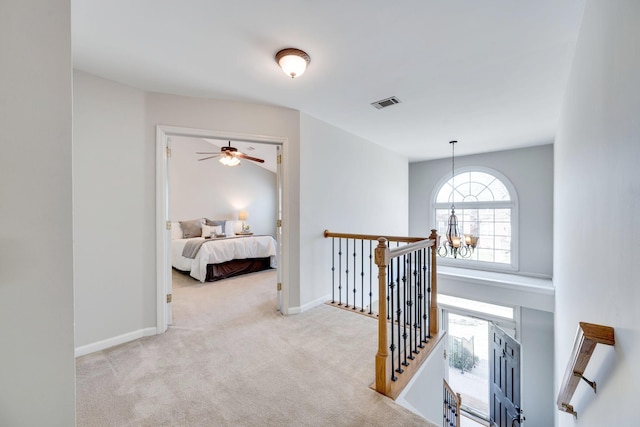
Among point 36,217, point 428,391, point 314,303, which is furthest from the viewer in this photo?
point 314,303

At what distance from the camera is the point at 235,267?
506 centimetres

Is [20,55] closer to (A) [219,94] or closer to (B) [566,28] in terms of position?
(A) [219,94]

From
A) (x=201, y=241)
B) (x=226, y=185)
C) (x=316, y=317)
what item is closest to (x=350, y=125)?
(x=316, y=317)

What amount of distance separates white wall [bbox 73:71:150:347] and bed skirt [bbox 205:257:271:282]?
2063 millimetres

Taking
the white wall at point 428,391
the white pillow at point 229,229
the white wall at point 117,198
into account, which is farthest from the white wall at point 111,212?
the white pillow at point 229,229

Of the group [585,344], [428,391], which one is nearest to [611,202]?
[585,344]

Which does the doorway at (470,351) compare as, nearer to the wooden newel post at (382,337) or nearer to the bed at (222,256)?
the bed at (222,256)

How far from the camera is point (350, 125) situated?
3.84m

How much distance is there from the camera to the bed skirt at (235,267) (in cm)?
466

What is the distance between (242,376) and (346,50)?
8.46 feet

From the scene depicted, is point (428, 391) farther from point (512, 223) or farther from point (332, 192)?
point (512, 223)

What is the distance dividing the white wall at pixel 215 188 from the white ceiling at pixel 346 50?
399cm

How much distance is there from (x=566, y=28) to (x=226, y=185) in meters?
7.08

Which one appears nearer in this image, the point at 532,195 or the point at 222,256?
the point at 222,256
